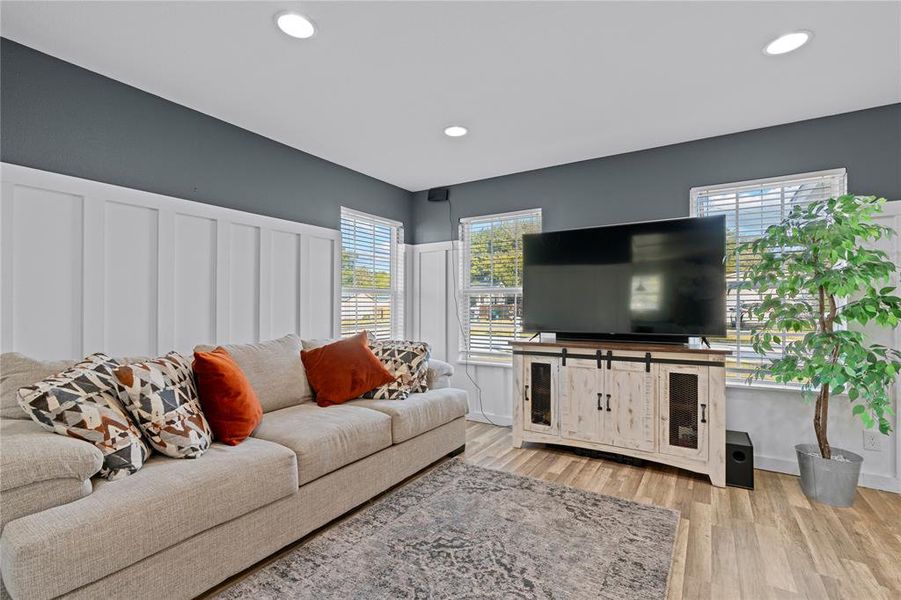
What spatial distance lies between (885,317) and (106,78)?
4510 mm

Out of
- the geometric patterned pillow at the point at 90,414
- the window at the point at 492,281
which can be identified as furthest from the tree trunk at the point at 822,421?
the geometric patterned pillow at the point at 90,414

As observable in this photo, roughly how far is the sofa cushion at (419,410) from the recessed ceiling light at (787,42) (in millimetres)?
2734

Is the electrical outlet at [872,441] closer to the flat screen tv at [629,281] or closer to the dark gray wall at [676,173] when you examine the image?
the flat screen tv at [629,281]

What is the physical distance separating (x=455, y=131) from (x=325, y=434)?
7.38ft

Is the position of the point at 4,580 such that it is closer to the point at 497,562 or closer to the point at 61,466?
the point at 61,466

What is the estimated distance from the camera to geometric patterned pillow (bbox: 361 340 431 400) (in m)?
2.93

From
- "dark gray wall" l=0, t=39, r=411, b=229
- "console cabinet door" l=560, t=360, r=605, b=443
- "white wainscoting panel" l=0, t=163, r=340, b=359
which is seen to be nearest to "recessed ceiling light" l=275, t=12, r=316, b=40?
"dark gray wall" l=0, t=39, r=411, b=229

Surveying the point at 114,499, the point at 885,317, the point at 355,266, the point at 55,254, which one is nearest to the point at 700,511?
the point at 885,317

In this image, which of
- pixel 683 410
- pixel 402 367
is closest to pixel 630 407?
pixel 683 410

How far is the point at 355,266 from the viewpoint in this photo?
161 inches

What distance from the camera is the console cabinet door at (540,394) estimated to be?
3336 millimetres

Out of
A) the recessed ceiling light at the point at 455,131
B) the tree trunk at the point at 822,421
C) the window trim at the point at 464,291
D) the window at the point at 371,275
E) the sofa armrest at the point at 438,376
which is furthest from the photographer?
the window trim at the point at 464,291

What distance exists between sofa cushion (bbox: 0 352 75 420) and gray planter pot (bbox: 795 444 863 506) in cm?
404

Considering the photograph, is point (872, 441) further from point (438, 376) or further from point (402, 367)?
point (402, 367)
